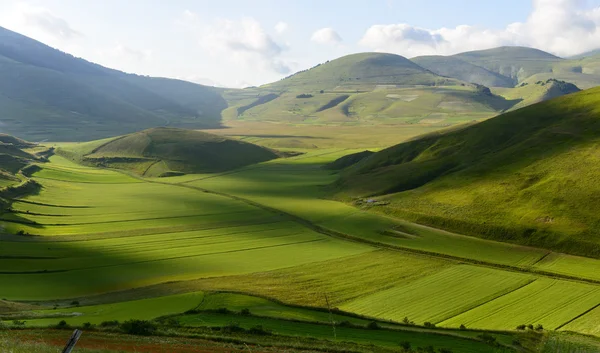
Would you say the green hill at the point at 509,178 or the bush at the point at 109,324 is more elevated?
the green hill at the point at 509,178

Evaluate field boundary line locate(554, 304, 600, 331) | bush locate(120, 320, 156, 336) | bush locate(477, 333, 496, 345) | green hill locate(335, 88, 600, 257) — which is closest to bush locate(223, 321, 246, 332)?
bush locate(120, 320, 156, 336)

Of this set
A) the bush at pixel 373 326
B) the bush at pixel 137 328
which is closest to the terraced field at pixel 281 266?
the bush at pixel 373 326

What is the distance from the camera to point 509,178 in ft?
421

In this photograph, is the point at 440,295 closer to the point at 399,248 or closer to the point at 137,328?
the point at 399,248

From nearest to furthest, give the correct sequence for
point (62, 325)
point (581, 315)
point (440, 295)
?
1. point (62, 325)
2. point (581, 315)
3. point (440, 295)

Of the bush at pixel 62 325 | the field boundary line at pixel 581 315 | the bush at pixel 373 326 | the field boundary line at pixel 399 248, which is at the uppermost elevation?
the field boundary line at pixel 399 248

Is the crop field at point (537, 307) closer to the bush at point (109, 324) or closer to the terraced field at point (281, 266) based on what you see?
the terraced field at point (281, 266)

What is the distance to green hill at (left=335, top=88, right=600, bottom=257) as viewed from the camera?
339ft

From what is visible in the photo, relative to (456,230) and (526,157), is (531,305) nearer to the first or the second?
(456,230)

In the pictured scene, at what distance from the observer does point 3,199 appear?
13062cm

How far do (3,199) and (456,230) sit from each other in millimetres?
113194

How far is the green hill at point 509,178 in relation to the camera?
103438 mm

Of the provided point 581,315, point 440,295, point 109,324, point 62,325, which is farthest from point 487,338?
point 62,325

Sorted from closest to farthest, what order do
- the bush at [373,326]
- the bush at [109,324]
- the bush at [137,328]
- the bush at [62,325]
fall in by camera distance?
the bush at [137,328] → the bush at [62,325] → the bush at [109,324] → the bush at [373,326]
